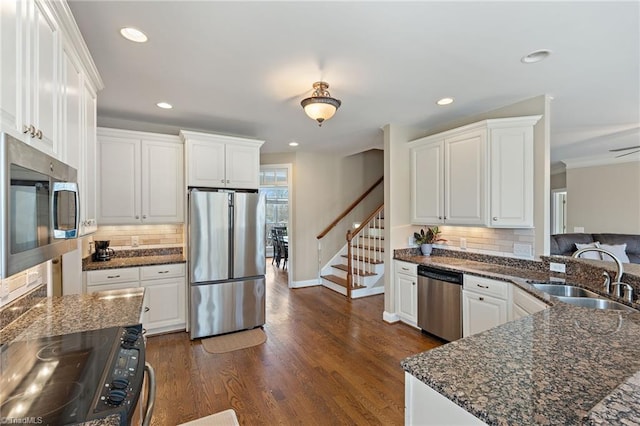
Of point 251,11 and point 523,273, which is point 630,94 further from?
point 251,11

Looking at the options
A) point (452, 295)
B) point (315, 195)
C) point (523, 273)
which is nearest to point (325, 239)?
point (315, 195)

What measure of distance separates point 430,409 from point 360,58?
221cm

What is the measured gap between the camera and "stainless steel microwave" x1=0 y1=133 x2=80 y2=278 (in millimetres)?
868

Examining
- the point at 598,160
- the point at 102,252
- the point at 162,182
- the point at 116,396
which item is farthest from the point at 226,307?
the point at 598,160

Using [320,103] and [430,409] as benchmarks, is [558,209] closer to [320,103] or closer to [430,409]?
[320,103]

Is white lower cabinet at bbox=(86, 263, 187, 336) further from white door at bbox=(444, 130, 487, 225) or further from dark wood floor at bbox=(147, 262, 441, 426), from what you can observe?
white door at bbox=(444, 130, 487, 225)

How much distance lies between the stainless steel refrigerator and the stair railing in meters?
1.78

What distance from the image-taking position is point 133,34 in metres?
1.91

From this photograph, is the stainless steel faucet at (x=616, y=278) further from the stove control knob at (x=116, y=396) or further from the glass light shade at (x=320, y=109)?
the stove control knob at (x=116, y=396)

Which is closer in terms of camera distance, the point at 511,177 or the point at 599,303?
the point at 599,303

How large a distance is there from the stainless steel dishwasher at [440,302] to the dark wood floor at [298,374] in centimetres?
19

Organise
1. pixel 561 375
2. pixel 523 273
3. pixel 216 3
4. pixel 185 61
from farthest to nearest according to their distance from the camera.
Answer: pixel 523 273
pixel 185 61
pixel 216 3
pixel 561 375

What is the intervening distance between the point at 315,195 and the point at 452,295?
3.38 m

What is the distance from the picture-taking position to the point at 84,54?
186 centimetres
